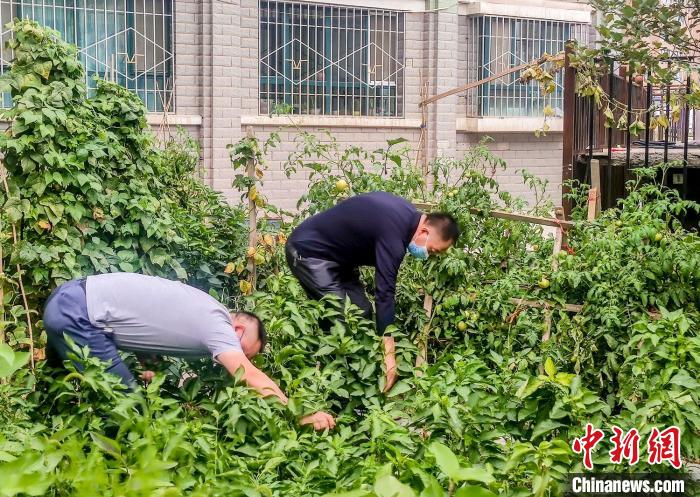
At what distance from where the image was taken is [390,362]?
5020 mm

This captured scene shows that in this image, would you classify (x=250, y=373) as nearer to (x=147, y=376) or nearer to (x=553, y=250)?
(x=147, y=376)

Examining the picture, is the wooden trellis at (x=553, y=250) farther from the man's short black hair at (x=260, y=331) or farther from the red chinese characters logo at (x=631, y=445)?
the red chinese characters logo at (x=631, y=445)

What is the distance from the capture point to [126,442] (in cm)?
372

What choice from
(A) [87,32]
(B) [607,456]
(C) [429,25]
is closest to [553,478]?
(B) [607,456]

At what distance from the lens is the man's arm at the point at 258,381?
168 inches

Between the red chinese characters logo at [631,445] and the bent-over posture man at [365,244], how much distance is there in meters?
1.88

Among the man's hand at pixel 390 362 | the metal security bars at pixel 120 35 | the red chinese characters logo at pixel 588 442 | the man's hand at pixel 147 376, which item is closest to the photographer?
the red chinese characters logo at pixel 588 442

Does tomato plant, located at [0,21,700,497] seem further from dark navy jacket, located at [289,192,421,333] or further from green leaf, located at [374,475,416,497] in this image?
dark navy jacket, located at [289,192,421,333]

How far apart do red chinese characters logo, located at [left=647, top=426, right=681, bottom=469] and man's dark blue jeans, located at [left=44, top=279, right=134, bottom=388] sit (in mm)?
2120

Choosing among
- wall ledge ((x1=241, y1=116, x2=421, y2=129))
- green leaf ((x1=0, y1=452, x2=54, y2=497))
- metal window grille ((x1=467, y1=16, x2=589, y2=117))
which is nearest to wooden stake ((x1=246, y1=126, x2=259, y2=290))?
green leaf ((x1=0, y1=452, x2=54, y2=497))

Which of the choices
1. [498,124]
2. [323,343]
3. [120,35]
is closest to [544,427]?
[323,343]

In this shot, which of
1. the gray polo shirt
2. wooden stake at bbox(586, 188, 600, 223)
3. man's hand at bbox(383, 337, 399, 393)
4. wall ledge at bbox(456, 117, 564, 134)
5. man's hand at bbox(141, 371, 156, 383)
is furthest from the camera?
wall ledge at bbox(456, 117, 564, 134)

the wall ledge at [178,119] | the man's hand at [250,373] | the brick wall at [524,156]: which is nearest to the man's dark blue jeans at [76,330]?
the man's hand at [250,373]

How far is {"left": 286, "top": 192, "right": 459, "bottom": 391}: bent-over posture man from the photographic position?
5.69 meters
